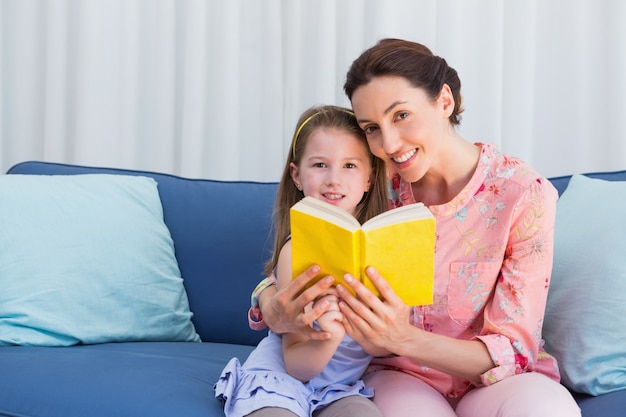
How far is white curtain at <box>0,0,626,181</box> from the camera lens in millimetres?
2959

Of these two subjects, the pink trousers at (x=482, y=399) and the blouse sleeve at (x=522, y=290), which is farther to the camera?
the blouse sleeve at (x=522, y=290)

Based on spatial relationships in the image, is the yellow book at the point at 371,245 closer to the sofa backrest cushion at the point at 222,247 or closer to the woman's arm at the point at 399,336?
the woman's arm at the point at 399,336

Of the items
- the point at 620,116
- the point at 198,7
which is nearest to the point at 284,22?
the point at 198,7

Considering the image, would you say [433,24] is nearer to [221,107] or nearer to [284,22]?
[284,22]

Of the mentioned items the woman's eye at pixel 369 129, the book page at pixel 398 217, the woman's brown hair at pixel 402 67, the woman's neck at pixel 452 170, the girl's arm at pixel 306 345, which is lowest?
the girl's arm at pixel 306 345

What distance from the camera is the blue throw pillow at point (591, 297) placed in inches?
70.6

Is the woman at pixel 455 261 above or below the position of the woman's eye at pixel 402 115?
below

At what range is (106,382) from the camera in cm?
178

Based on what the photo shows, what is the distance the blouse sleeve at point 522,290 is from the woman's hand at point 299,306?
1.18ft

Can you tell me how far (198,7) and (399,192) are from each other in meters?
1.56

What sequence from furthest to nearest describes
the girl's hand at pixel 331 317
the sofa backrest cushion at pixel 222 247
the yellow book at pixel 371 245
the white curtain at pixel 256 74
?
the white curtain at pixel 256 74 < the sofa backrest cushion at pixel 222 247 < the girl's hand at pixel 331 317 < the yellow book at pixel 371 245

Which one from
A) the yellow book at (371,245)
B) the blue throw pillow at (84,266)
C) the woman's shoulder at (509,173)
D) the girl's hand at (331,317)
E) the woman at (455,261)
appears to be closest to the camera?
the yellow book at (371,245)

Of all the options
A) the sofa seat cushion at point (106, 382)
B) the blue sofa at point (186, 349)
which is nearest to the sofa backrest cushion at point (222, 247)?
the blue sofa at point (186, 349)

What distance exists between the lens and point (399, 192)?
196 cm
